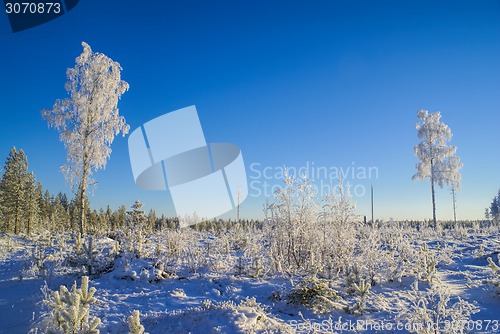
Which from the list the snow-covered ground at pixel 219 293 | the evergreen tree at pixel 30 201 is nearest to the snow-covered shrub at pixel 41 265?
the snow-covered ground at pixel 219 293

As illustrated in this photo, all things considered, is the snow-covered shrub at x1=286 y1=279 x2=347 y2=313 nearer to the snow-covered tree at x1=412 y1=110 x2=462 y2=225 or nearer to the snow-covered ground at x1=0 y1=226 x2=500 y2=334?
the snow-covered ground at x1=0 y1=226 x2=500 y2=334

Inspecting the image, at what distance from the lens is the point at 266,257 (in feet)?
27.1

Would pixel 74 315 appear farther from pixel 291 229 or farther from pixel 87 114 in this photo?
pixel 87 114

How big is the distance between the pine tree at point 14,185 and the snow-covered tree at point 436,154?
1432 inches

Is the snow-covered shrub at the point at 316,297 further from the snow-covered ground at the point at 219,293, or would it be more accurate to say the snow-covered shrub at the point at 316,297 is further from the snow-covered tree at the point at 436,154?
the snow-covered tree at the point at 436,154

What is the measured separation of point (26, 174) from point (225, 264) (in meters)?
27.7

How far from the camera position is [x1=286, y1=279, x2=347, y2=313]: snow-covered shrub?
517cm

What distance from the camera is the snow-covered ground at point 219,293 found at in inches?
173

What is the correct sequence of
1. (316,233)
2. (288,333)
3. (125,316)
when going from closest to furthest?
(288,333) < (125,316) < (316,233)

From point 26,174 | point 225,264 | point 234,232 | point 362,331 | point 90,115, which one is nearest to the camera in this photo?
point 362,331

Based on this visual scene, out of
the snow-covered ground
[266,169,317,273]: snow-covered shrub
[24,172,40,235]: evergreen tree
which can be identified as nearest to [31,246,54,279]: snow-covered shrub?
the snow-covered ground

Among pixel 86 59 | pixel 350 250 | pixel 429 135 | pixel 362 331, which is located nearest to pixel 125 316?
pixel 362 331

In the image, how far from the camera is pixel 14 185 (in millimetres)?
24344

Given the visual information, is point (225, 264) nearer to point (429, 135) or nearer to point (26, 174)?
point (429, 135)
